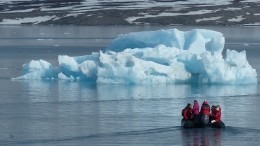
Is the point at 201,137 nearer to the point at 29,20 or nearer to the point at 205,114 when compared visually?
the point at 205,114

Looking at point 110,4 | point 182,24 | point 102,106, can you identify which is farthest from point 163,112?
point 110,4

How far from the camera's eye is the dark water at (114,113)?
14.5m

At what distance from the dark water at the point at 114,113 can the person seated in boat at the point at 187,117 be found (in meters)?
0.18

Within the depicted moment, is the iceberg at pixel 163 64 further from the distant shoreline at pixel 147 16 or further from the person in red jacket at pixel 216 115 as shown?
the distant shoreline at pixel 147 16

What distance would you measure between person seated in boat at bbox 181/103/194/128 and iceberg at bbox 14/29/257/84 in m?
5.90

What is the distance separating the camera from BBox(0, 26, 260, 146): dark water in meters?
14.5

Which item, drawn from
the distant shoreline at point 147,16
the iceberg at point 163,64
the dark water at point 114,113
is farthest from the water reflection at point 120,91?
the distant shoreline at point 147,16

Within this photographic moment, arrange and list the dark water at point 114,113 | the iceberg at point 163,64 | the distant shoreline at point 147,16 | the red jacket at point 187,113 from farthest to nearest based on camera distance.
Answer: the distant shoreline at point 147,16, the iceberg at point 163,64, the red jacket at point 187,113, the dark water at point 114,113

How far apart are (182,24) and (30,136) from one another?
53.1 m

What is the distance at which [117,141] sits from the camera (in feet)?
46.6

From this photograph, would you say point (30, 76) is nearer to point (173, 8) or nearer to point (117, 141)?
point (117, 141)

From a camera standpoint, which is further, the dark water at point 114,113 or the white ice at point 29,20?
the white ice at point 29,20

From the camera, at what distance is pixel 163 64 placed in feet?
73.2

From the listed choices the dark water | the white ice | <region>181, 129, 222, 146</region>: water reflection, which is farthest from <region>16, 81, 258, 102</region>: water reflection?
the white ice
